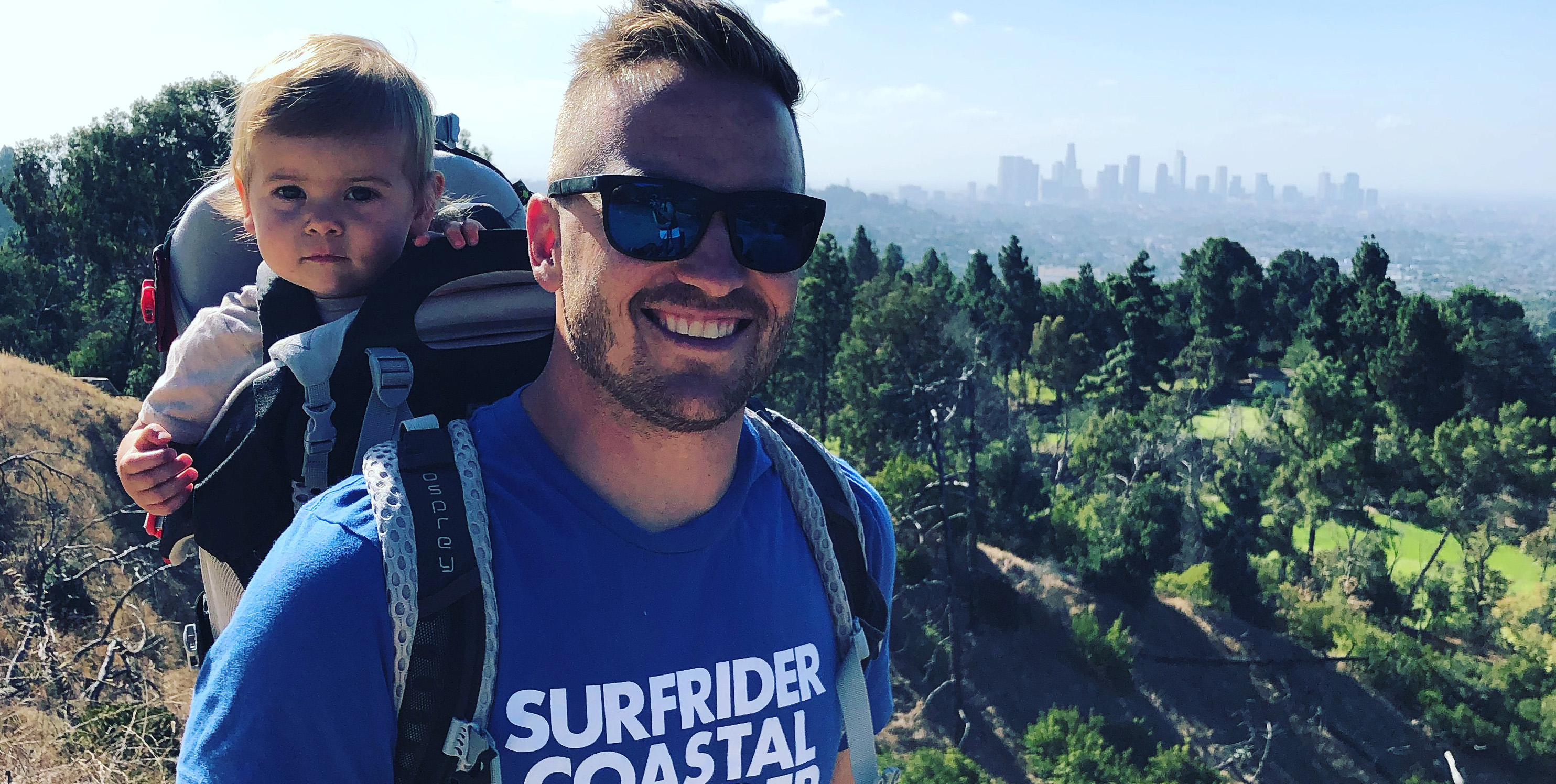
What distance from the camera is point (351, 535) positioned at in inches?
51.9

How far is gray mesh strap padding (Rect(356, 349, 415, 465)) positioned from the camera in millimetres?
1643

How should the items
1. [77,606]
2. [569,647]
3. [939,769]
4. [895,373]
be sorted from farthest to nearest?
[895,373], [939,769], [77,606], [569,647]

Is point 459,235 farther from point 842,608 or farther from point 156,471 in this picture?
point 842,608

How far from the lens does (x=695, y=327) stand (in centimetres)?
157

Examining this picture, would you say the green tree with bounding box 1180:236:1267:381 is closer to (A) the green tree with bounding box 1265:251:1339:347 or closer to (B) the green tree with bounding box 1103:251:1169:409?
(A) the green tree with bounding box 1265:251:1339:347

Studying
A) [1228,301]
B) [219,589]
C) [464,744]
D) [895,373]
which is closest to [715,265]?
[464,744]

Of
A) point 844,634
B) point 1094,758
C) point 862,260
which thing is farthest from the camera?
point 862,260

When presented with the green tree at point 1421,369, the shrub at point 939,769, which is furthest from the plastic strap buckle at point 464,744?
the green tree at point 1421,369

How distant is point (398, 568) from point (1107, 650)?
26.6 metres

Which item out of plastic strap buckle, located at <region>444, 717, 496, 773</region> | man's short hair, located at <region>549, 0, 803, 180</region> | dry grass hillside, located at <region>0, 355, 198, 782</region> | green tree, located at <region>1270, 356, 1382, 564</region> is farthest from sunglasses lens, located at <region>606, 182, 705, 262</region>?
green tree, located at <region>1270, 356, 1382, 564</region>

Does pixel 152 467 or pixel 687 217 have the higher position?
pixel 687 217

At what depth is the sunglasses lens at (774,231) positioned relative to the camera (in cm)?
160

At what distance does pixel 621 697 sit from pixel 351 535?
1.40ft

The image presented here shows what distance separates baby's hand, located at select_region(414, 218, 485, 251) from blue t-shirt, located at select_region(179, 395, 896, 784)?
0.44m
